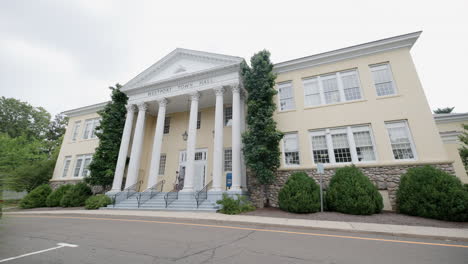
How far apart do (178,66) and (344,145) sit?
46.2 feet

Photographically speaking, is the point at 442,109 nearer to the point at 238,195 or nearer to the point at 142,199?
the point at 238,195

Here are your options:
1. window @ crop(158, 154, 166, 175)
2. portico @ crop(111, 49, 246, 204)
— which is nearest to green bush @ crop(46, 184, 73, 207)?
portico @ crop(111, 49, 246, 204)

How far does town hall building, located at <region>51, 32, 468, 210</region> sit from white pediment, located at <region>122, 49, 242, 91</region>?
83 millimetres

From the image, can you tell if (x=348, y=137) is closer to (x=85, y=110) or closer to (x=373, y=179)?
(x=373, y=179)

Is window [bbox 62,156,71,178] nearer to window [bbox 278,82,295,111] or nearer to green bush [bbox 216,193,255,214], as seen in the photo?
green bush [bbox 216,193,255,214]

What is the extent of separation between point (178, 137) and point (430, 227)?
1678 cm

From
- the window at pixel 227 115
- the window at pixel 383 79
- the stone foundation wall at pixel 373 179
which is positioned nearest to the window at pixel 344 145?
the stone foundation wall at pixel 373 179

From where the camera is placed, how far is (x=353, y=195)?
877 cm

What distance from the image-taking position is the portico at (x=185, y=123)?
1307 centimetres

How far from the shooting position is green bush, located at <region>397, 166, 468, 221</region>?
280 inches

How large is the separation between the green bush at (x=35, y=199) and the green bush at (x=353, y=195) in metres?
21.1

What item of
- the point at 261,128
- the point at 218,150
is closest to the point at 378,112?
the point at 261,128

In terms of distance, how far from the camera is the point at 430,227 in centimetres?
654

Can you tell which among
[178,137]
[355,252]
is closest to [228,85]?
[178,137]
